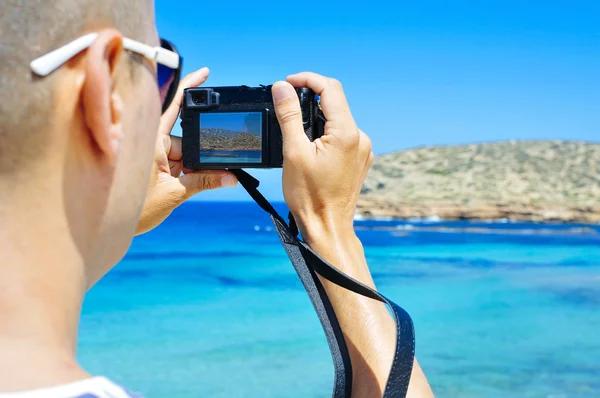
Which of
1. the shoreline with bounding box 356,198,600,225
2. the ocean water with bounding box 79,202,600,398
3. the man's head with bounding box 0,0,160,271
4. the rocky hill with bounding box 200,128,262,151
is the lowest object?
the shoreline with bounding box 356,198,600,225

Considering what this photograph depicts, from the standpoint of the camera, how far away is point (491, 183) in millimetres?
45938

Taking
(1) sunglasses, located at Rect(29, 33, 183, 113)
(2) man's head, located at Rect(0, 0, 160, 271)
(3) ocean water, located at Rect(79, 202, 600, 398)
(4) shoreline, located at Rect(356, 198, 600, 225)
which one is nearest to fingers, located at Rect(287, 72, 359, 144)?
(1) sunglasses, located at Rect(29, 33, 183, 113)

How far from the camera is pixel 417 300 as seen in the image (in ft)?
46.1

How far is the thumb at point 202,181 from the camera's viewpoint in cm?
170

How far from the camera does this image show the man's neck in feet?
2.07

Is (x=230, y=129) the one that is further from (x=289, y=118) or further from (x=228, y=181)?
(x=289, y=118)

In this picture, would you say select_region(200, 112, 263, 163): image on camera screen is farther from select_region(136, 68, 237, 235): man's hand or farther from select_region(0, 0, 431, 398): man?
select_region(0, 0, 431, 398): man

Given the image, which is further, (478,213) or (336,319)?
(478,213)

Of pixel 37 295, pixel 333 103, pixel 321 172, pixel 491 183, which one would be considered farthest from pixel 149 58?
pixel 491 183

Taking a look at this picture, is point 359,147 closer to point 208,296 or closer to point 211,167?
point 211,167

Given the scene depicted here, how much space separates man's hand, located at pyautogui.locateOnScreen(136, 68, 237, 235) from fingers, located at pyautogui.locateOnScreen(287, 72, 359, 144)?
0.31m

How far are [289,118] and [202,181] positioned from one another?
1.31 feet

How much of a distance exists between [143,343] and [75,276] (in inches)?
361

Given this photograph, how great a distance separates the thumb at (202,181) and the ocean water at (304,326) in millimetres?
5795
